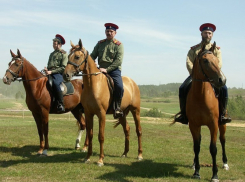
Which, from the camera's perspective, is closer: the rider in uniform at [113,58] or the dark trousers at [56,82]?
the rider in uniform at [113,58]

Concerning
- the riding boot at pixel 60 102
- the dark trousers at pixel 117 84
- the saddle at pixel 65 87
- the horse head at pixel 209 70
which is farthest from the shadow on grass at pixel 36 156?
the horse head at pixel 209 70

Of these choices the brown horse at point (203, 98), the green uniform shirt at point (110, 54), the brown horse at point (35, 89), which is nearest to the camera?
the brown horse at point (203, 98)

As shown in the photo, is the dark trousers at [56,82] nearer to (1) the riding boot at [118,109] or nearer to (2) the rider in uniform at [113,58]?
(2) the rider in uniform at [113,58]

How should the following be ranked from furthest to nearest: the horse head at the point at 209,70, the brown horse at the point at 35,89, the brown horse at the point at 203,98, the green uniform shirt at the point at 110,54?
the brown horse at the point at 35,89, the green uniform shirt at the point at 110,54, the brown horse at the point at 203,98, the horse head at the point at 209,70

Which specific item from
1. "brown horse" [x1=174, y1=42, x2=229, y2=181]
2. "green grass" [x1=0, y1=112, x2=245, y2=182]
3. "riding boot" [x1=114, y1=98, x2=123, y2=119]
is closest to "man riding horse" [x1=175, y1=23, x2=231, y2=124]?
"brown horse" [x1=174, y1=42, x2=229, y2=181]

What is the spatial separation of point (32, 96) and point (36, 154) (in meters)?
2.05

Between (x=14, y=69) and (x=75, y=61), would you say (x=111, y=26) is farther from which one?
(x=14, y=69)

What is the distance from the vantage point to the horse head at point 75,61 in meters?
7.97

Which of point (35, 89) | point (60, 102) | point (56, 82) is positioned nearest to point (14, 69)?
point (35, 89)

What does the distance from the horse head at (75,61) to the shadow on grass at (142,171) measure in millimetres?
2889

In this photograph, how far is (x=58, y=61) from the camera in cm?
1093

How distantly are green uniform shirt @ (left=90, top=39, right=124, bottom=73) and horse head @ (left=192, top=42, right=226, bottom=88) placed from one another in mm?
2823

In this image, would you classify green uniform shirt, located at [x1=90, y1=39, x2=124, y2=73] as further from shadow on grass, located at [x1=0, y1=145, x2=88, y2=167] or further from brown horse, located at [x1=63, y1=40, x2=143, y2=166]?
shadow on grass, located at [x1=0, y1=145, x2=88, y2=167]

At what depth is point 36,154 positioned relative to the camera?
10.2m
